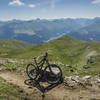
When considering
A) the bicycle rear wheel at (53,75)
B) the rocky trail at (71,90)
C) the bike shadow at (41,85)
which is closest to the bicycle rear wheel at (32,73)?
the bike shadow at (41,85)

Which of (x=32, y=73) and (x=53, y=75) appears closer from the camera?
(x=53, y=75)

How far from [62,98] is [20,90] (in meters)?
4.91

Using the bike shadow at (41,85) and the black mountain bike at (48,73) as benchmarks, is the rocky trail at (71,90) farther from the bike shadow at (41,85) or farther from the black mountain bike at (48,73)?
the black mountain bike at (48,73)

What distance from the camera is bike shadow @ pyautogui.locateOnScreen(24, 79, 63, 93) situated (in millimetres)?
18059

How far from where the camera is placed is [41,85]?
62.0 ft

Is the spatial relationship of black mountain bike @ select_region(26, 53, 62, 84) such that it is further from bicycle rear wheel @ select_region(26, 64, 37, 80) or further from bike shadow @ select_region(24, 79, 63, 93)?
bike shadow @ select_region(24, 79, 63, 93)

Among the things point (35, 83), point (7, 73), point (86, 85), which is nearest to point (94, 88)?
point (86, 85)

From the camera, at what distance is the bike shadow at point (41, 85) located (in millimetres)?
18059

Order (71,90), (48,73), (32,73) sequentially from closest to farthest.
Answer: (71,90) → (48,73) → (32,73)

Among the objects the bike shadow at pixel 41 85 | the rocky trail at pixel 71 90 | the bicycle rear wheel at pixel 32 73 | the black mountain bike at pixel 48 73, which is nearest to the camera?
the rocky trail at pixel 71 90

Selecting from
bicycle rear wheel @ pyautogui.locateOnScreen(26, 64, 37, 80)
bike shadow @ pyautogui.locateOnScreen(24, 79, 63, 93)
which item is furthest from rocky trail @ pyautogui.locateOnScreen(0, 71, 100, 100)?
bicycle rear wheel @ pyautogui.locateOnScreen(26, 64, 37, 80)

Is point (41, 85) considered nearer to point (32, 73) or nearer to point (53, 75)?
point (53, 75)

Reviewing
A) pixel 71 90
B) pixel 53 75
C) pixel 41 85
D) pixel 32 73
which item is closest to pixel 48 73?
pixel 53 75

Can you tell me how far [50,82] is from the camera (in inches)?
744
